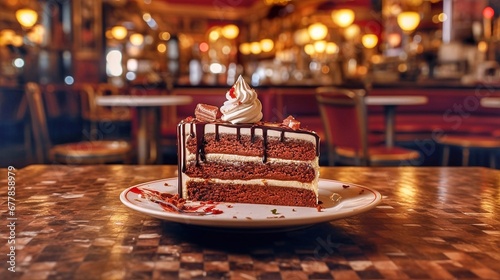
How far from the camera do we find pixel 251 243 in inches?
34.8

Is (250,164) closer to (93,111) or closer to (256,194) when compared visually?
(256,194)

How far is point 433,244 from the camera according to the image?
0.89m

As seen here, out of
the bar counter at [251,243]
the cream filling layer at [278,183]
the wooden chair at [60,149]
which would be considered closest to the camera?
the bar counter at [251,243]

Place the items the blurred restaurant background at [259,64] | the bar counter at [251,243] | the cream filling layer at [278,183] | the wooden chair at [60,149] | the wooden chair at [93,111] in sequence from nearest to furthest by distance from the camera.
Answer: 1. the bar counter at [251,243]
2. the cream filling layer at [278,183]
3. the wooden chair at [60,149]
4. the blurred restaurant background at [259,64]
5. the wooden chair at [93,111]

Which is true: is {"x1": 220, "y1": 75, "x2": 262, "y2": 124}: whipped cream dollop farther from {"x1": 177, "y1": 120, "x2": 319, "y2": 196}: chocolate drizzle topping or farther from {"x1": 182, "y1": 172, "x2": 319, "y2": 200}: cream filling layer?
{"x1": 182, "y1": 172, "x2": 319, "y2": 200}: cream filling layer

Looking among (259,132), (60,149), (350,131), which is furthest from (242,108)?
(60,149)

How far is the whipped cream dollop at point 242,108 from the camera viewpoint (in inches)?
49.1

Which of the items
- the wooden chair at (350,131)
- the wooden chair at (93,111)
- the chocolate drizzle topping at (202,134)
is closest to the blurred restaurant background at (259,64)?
the wooden chair at (93,111)

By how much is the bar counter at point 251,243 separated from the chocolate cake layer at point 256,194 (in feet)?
0.45

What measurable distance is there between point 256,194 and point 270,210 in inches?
4.0

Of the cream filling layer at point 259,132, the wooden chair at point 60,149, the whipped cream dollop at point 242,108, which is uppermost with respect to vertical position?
the whipped cream dollop at point 242,108

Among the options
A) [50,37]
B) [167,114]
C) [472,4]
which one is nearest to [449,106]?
[167,114]

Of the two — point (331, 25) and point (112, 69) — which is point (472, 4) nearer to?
point (331, 25)

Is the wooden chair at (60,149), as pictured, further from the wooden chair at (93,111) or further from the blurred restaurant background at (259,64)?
the wooden chair at (93,111)
